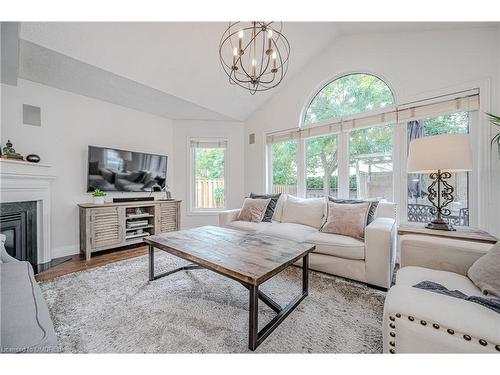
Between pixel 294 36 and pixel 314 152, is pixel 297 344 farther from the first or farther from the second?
pixel 294 36

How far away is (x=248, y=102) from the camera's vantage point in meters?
3.97

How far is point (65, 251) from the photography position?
3018mm

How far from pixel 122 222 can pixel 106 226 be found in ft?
0.67

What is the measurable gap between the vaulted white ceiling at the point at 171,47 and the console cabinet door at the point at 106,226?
1737 millimetres

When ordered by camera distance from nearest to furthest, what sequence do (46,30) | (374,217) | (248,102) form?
(46,30) < (374,217) < (248,102)

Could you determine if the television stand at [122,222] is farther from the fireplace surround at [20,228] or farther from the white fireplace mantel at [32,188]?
the fireplace surround at [20,228]

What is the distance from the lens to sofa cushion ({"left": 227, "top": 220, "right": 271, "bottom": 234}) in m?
2.84

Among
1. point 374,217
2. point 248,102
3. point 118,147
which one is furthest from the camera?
point 248,102

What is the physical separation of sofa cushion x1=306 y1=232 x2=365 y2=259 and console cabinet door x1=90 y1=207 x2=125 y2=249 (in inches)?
105

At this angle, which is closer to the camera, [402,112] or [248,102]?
[402,112]

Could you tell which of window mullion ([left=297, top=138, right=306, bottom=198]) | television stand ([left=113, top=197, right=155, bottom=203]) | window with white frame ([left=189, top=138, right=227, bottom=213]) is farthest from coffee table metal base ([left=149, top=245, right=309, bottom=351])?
window with white frame ([left=189, top=138, right=227, bottom=213])

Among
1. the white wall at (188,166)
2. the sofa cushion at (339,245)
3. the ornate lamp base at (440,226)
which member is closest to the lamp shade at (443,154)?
the ornate lamp base at (440,226)
